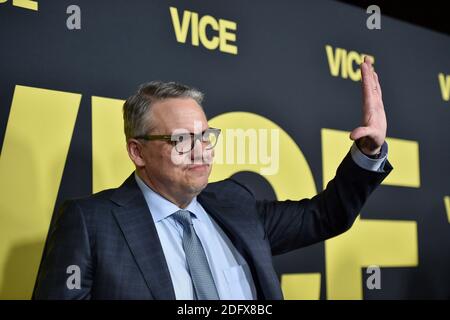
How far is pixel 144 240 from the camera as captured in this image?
4.57ft

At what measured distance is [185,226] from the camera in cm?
151

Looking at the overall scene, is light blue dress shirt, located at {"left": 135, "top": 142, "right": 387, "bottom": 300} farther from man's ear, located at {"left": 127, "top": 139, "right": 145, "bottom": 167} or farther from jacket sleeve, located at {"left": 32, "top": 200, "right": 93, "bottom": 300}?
jacket sleeve, located at {"left": 32, "top": 200, "right": 93, "bottom": 300}

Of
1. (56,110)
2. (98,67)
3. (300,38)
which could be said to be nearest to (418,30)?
(300,38)

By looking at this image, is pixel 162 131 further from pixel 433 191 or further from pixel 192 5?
pixel 433 191

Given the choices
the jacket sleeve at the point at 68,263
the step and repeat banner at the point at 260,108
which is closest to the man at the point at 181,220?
the jacket sleeve at the point at 68,263

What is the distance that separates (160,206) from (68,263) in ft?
1.05

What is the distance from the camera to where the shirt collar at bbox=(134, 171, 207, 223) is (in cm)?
151

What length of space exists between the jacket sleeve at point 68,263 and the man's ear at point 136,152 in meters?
0.27

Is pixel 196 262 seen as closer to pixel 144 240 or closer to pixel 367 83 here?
pixel 144 240

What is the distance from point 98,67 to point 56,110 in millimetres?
261

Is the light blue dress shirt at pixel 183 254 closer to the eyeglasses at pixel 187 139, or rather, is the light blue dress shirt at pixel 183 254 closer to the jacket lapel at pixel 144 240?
the jacket lapel at pixel 144 240

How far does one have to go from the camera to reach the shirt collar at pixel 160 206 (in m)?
1.51

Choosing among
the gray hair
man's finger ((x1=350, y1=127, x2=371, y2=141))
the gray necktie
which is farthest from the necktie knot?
man's finger ((x1=350, y1=127, x2=371, y2=141))

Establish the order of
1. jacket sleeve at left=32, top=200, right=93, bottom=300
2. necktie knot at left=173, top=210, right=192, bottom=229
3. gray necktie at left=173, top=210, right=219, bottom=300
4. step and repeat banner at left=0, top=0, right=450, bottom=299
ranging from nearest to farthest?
jacket sleeve at left=32, top=200, right=93, bottom=300 → gray necktie at left=173, top=210, right=219, bottom=300 → necktie knot at left=173, top=210, right=192, bottom=229 → step and repeat banner at left=0, top=0, right=450, bottom=299
